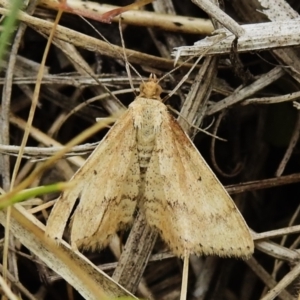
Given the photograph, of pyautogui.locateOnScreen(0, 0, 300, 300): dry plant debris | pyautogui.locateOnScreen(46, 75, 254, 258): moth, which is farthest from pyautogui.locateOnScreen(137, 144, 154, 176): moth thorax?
pyautogui.locateOnScreen(0, 0, 300, 300): dry plant debris

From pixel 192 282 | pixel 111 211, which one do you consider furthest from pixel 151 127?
pixel 192 282

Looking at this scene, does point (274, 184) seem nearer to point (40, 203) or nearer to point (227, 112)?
point (227, 112)

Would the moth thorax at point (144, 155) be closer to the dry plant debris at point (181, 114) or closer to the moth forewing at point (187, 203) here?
the moth forewing at point (187, 203)

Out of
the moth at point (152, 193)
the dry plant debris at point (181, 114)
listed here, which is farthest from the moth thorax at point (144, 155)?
the dry plant debris at point (181, 114)

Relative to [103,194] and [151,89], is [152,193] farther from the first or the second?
[151,89]

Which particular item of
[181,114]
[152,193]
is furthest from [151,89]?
[152,193]

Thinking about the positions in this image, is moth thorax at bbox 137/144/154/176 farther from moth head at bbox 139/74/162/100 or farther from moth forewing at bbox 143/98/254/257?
moth head at bbox 139/74/162/100
